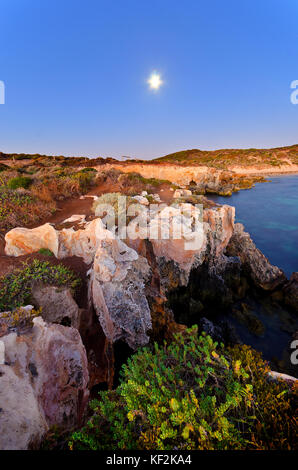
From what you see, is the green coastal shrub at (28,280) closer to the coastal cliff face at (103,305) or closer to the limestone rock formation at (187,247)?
the coastal cliff face at (103,305)

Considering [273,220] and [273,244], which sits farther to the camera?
[273,220]

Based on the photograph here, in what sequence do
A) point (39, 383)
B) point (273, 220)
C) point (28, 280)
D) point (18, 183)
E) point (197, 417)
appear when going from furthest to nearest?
1. point (273, 220)
2. point (18, 183)
3. point (28, 280)
4. point (39, 383)
5. point (197, 417)

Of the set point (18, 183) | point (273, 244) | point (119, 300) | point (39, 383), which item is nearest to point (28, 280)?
point (119, 300)

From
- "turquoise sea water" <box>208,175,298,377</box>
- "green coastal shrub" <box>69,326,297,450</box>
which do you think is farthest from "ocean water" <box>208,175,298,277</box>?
"green coastal shrub" <box>69,326,297,450</box>

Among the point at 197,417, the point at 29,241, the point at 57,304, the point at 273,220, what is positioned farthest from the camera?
the point at 273,220

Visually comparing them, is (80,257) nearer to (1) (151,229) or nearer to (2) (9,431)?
(1) (151,229)

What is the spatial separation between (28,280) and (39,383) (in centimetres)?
288

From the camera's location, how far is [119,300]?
4.77 meters

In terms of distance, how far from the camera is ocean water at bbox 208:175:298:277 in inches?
597

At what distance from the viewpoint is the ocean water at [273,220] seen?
15153mm

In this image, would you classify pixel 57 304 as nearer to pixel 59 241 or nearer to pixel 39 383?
pixel 39 383

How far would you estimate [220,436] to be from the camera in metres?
1.67

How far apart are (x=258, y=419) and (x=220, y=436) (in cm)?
75
